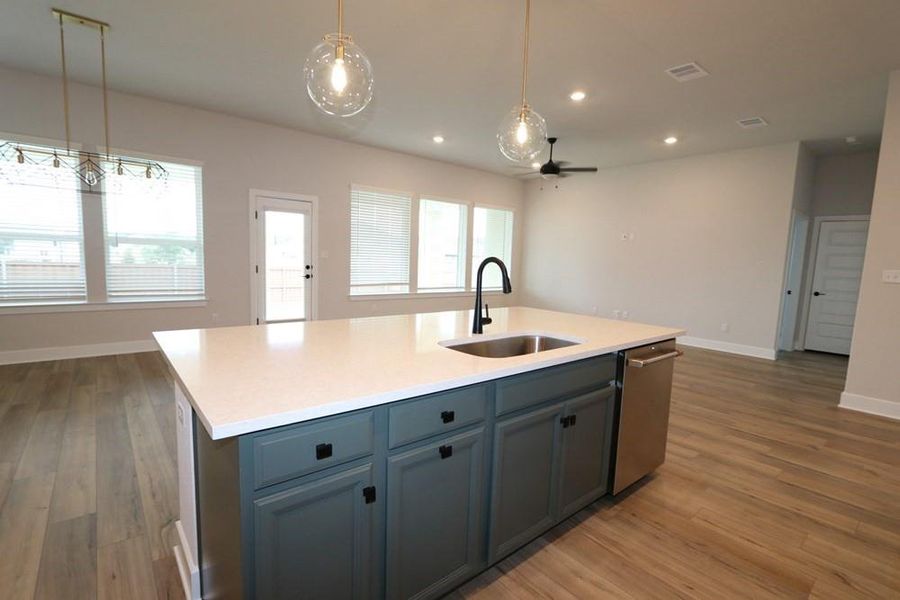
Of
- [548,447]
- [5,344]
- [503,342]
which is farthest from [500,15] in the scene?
[5,344]

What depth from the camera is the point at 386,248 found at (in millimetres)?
6832

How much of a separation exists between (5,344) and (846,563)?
6849mm

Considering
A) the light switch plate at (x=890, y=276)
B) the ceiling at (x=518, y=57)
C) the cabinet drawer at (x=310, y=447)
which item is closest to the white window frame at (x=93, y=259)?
the ceiling at (x=518, y=57)

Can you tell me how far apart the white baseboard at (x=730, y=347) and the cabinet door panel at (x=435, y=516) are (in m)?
5.97

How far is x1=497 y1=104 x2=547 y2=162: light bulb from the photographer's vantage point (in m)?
2.77

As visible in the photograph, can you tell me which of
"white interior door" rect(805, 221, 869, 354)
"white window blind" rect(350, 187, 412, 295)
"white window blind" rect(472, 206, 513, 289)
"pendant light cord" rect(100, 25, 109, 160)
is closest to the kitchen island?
"pendant light cord" rect(100, 25, 109, 160)

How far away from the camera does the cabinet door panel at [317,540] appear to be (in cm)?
106

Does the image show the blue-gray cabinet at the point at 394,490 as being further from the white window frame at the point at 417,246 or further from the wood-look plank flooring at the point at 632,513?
the white window frame at the point at 417,246

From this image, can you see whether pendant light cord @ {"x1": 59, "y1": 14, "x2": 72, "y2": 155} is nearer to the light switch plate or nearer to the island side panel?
the island side panel

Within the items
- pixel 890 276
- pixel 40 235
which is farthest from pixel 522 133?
pixel 40 235

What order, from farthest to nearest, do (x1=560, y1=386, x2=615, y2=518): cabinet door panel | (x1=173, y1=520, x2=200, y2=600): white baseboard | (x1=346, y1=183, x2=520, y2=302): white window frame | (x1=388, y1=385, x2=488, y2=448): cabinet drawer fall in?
(x1=346, y1=183, x2=520, y2=302): white window frame
(x1=560, y1=386, x2=615, y2=518): cabinet door panel
(x1=173, y1=520, x2=200, y2=600): white baseboard
(x1=388, y1=385, x2=488, y2=448): cabinet drawer

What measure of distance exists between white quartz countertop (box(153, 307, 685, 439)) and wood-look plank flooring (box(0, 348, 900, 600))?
90cm

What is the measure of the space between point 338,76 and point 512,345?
163 cm

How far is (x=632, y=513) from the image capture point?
2168 millimetres
